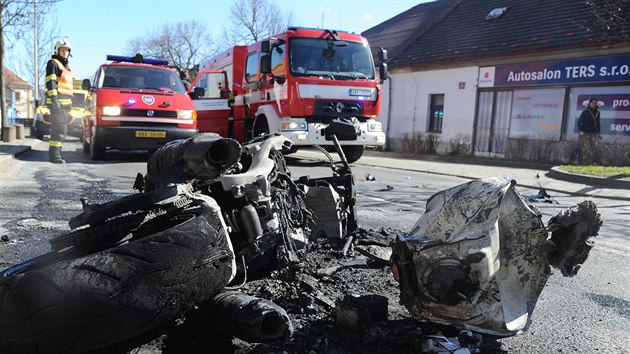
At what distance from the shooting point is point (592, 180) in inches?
401

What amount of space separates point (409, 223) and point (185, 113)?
6.29 meters

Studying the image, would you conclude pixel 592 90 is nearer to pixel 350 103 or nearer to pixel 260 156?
pixel 350 103

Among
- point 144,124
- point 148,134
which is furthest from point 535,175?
point 144,124

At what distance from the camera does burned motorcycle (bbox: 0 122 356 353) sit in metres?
1.60

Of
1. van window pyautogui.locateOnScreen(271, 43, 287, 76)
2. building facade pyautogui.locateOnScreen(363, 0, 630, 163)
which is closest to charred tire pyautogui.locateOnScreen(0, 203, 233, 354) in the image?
van window pyautogui.locateOnScreen(271, 43, 287, 76)

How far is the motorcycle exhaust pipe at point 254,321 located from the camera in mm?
2096

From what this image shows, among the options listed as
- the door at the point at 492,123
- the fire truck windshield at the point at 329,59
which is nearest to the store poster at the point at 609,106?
the door at the point at 492,123

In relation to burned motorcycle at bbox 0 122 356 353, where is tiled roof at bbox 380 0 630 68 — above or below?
above

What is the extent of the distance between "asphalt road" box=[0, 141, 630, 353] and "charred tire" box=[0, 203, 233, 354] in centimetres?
167

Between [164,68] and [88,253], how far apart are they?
991cm

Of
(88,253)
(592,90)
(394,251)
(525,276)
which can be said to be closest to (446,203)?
(394,251)

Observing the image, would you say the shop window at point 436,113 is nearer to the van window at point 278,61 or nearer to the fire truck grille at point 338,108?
the fire truck grille at point 338,108

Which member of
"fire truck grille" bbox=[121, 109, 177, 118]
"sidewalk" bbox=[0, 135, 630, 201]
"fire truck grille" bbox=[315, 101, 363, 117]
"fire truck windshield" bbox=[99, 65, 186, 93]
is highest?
"fire truck windshield" bbox=[99, 65, 186, 93]

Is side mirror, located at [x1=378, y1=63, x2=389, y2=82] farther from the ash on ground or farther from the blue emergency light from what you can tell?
the ash on ground
